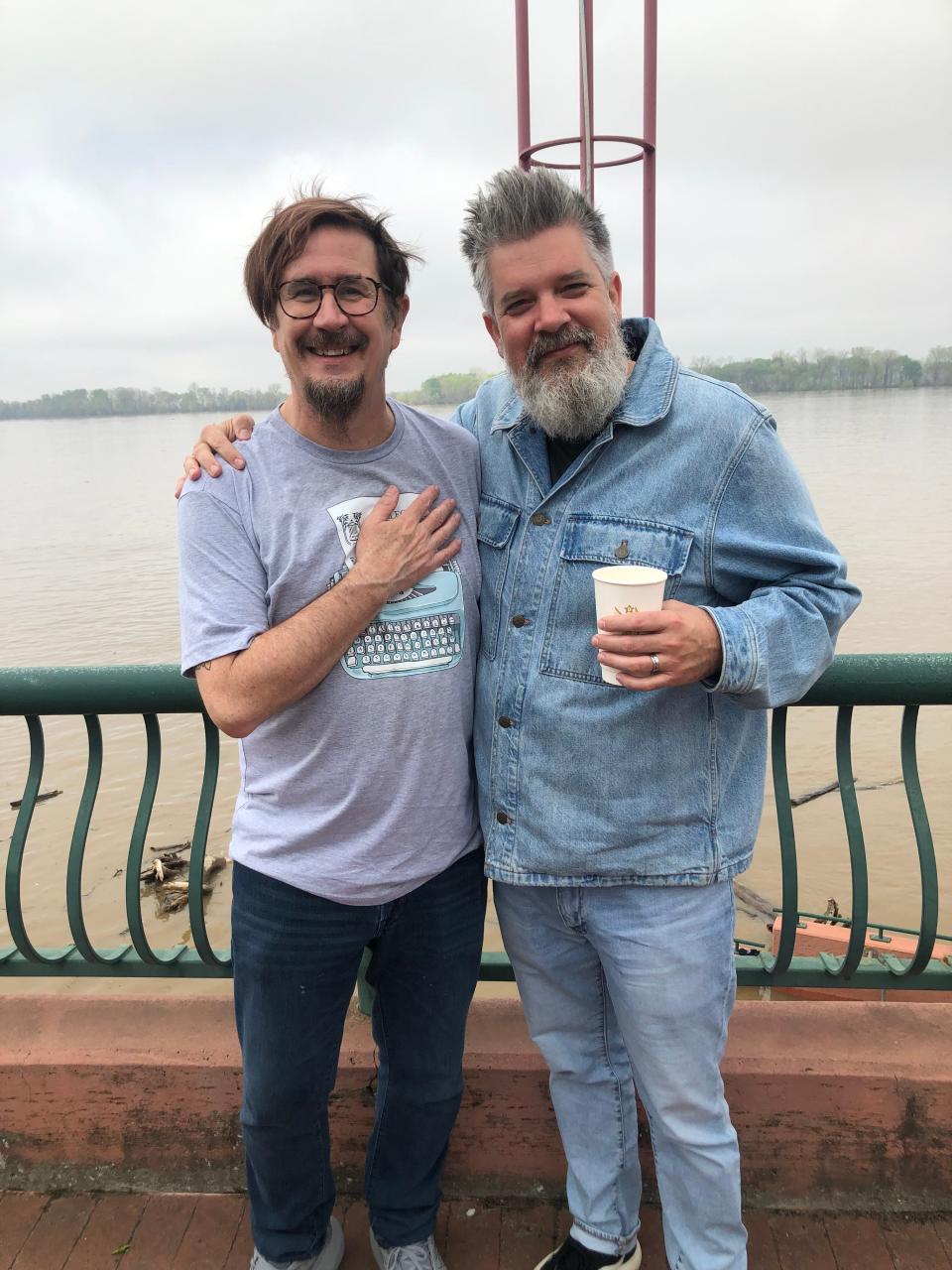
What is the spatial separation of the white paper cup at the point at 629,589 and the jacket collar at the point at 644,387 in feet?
1.13

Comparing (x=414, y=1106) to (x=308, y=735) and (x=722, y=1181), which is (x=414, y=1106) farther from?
(x=308, y=735)

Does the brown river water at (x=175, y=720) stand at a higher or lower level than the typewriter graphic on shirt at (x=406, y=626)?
lower

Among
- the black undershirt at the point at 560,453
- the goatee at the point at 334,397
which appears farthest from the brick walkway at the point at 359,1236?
the goatee at the point at 334,397

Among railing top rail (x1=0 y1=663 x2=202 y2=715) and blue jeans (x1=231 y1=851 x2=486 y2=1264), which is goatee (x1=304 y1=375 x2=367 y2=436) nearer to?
railing top rail (x1=0 y1=663 x2=202 y2=715)

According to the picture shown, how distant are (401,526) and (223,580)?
0.35 m

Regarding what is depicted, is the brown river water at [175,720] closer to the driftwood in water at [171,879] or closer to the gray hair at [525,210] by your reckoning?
the driftwood in water at [171,879]

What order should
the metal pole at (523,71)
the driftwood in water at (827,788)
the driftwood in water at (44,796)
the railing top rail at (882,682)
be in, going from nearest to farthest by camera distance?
1. the railing top rail at (882,682)
2. the metal pole at (523,71)
3. the driftwood in water at (44,796)
4. the driftwood in water at (827,788)

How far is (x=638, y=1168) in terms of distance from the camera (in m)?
2.13

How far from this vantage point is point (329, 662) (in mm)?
1775

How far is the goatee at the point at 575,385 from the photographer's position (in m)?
1.84

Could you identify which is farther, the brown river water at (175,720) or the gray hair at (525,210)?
the brown river water at (175,720)

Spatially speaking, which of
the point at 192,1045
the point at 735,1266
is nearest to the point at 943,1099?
the point at 735,1266

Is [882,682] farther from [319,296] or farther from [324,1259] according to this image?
[324,1259]

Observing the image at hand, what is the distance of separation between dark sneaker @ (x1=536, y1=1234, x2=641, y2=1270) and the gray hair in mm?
2111
